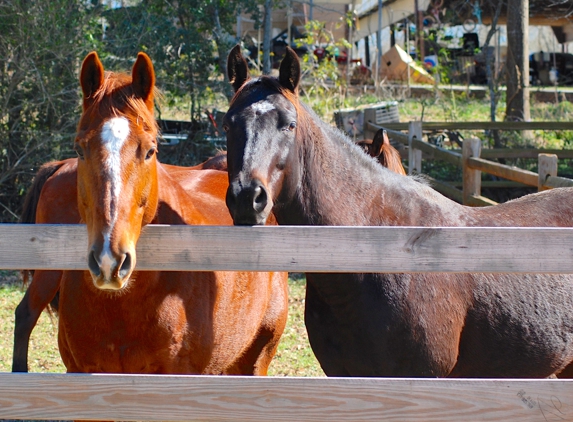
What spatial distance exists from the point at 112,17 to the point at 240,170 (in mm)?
8874

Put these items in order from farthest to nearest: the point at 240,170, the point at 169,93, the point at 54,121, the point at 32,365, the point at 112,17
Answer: the point at 169,93 < the point at 112,17 < the point at 54,121 < the point at 32,365 < the point at 240,170

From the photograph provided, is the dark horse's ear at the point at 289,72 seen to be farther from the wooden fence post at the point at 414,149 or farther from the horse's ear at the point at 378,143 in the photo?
the wooden fence post at the point at 414,149

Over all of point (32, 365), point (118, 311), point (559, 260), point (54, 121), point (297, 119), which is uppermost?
point (54, 121)

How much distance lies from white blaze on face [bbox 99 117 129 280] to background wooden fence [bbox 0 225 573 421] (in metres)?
0.25

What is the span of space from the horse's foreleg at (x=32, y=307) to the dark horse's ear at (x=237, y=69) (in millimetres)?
2060

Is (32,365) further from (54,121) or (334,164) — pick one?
(54,121)

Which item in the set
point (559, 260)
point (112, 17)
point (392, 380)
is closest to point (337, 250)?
point (392, 380)

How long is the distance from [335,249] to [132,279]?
3.38ft

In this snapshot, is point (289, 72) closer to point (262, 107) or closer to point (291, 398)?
point (262, 107)

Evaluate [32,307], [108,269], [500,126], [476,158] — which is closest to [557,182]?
[476,158]

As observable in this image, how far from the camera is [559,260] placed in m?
2.53

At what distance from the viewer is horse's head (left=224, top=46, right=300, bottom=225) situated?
2.79 metres

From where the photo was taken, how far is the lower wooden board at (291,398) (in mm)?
2496

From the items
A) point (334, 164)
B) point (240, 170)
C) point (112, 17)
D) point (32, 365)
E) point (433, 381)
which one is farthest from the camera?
point (112, 17)
